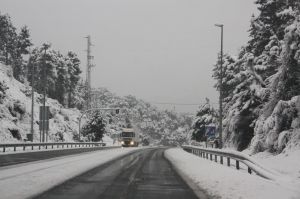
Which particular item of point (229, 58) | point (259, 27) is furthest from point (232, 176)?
point (229, 58)

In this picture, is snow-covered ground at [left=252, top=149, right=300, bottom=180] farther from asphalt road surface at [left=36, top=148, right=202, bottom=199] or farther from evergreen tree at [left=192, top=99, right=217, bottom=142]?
evergreen tree at [left=192, top=99, right=217, bottom=142]

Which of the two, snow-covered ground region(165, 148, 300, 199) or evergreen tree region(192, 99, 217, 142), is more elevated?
evergreen tree region(192, 99, 217, 142)

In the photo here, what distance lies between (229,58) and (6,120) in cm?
3118

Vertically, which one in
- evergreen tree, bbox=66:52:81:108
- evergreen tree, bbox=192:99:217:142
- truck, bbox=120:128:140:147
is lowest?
truck, bbox=120:128:140:147

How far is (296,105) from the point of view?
24609 millimetres

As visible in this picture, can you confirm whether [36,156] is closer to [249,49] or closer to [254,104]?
[254,104]

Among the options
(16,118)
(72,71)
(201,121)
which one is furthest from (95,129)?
(72,71)

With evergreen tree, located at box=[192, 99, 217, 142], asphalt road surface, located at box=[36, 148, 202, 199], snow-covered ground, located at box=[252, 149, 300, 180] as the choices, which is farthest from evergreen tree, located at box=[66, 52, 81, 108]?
asphalt road surface, located at box=[36, 148, 202, 199]

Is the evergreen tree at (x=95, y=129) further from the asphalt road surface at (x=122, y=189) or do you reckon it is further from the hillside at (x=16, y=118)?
the asphalt road surface at (x=122, y=189)

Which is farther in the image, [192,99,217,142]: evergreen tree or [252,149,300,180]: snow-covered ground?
[192,99,217,142]: evergreen tree

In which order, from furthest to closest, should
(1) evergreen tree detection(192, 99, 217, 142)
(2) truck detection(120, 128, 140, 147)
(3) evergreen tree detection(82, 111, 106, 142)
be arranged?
(3) evergreen tree detection(82, 111, 106, 142)
(2) truck detection(120, 128, 140, 147)
(1) evergreen tree detection(192, 99, 217, 142)

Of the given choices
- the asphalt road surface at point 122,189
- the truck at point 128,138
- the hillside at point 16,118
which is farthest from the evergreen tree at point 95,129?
the asphalt road surface at point 122,189

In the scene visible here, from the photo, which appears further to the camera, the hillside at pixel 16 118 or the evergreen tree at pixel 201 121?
the evergreen tree at pixel 201 121

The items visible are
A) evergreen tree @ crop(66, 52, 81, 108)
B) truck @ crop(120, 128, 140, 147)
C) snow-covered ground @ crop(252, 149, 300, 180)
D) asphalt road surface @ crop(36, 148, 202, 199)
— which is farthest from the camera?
evergreen tree @ crop(66, 52, 81, 108)
